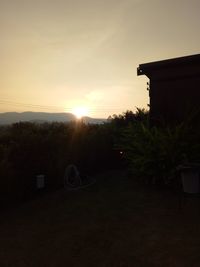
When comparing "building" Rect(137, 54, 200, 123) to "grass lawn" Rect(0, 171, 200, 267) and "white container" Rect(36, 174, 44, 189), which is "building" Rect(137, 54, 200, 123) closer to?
"grass lawn" Rect(0, 171, 200, 267)

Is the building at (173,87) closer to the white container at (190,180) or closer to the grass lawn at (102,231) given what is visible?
the white container at (190,180)

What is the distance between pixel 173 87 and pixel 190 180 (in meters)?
3.22

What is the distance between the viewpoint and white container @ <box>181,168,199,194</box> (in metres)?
5.89

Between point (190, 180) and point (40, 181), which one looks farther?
point (40, 181)

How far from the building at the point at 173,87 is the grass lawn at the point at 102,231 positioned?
2733 mm

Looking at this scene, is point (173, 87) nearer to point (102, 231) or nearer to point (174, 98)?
point (174, 98)

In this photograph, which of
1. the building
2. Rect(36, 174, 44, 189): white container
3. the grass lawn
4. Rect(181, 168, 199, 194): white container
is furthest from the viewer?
the building

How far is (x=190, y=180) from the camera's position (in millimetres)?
5934

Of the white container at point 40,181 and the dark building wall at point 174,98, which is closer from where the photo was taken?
the white container at point 40,181

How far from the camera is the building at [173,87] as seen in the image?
7.30 meters

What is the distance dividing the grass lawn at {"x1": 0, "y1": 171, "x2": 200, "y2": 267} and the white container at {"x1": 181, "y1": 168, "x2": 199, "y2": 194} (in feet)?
1.14

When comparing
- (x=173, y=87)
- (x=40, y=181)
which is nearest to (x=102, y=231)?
(x=40, y=181)

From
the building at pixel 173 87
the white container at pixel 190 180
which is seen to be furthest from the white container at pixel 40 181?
the building at pixel 173 87

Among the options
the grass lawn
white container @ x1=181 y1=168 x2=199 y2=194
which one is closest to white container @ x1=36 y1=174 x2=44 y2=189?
the grass lawn
